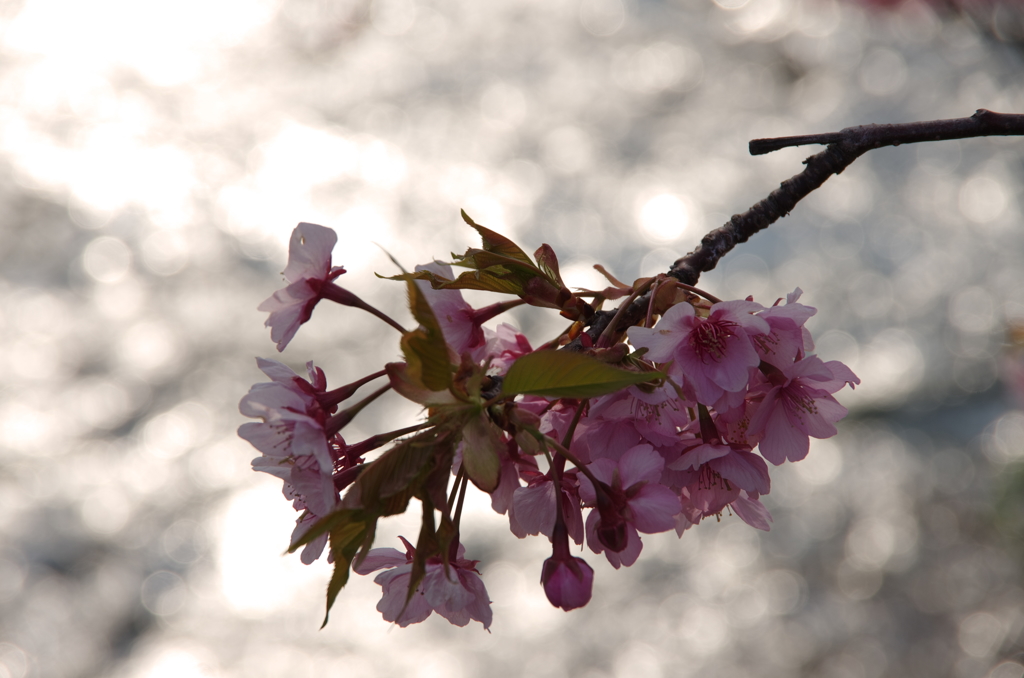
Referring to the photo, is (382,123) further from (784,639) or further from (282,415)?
(282,415)

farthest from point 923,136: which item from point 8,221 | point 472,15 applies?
point 472,15

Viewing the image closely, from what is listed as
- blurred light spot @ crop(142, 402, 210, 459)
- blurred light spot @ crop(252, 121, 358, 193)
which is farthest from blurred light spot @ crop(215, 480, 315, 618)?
blurred light spot @ crop(252, 121, 358, 193)

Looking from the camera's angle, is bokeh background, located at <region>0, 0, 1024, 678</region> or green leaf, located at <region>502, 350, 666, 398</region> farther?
bokeh background, located at <region>0, 0, 1024, 678</region>

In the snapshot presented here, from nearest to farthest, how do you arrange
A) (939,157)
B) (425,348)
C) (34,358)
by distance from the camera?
(425,348) → (34,358) → (939,157)

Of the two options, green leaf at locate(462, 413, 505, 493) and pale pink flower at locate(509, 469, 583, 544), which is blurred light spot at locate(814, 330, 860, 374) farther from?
green leaf at locate(462, 413, 505, 493)

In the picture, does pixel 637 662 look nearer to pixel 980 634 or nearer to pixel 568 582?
pixel 980 634

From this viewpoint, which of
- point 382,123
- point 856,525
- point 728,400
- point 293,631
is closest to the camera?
point 728,400

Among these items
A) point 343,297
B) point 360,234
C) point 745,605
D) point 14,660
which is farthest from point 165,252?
point 343,297
